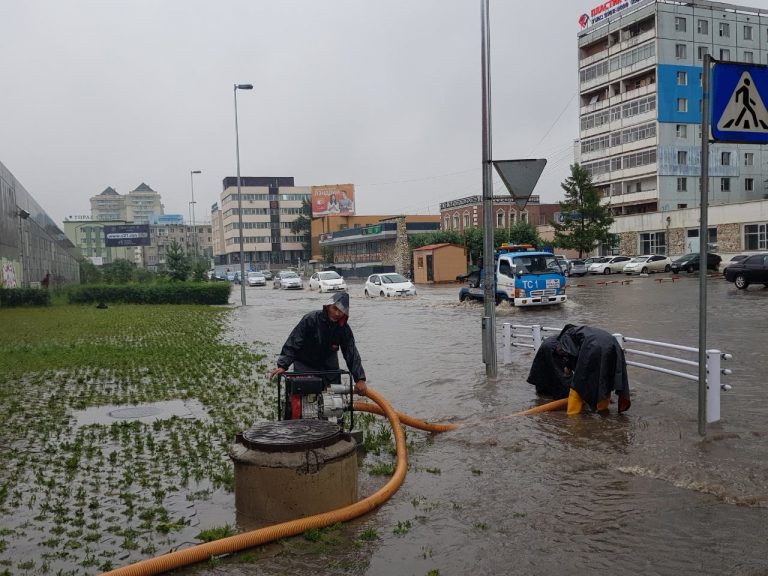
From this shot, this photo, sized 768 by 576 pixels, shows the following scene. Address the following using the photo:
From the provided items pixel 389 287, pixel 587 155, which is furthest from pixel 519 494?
pixel 587 155

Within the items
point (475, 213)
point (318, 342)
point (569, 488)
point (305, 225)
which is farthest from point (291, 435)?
point (305, 225)

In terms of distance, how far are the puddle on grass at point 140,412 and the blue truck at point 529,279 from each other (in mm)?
15763

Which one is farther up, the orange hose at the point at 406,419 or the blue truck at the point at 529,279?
the blue truck at the point at 529,279

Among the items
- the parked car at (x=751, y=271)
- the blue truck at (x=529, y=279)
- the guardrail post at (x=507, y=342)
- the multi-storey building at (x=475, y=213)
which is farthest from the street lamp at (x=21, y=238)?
the multi-storey building at (x=475, y=213)

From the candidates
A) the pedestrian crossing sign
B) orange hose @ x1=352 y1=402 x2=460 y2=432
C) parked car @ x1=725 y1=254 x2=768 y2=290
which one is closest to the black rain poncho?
orange hose @ x1=352 y1=402 x2=460 y2=432

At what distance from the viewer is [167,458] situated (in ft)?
21.6

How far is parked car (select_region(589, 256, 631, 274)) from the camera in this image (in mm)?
50906

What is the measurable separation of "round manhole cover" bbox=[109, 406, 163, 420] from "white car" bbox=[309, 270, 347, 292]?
3574 cm

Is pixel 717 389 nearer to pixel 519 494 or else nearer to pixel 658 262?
pixel 519 494

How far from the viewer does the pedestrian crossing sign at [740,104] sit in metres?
6.18

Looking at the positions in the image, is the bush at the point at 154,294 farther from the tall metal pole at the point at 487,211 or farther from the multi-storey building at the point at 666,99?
the multi-storey building at the point at 666,99

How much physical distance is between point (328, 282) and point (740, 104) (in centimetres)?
4076

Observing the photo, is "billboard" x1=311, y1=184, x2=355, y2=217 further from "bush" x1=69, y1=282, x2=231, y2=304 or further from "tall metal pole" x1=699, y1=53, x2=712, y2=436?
"tall metal pole" x1=699, y1=53, x2=712, y2=436

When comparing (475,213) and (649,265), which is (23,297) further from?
A: (475,213)
